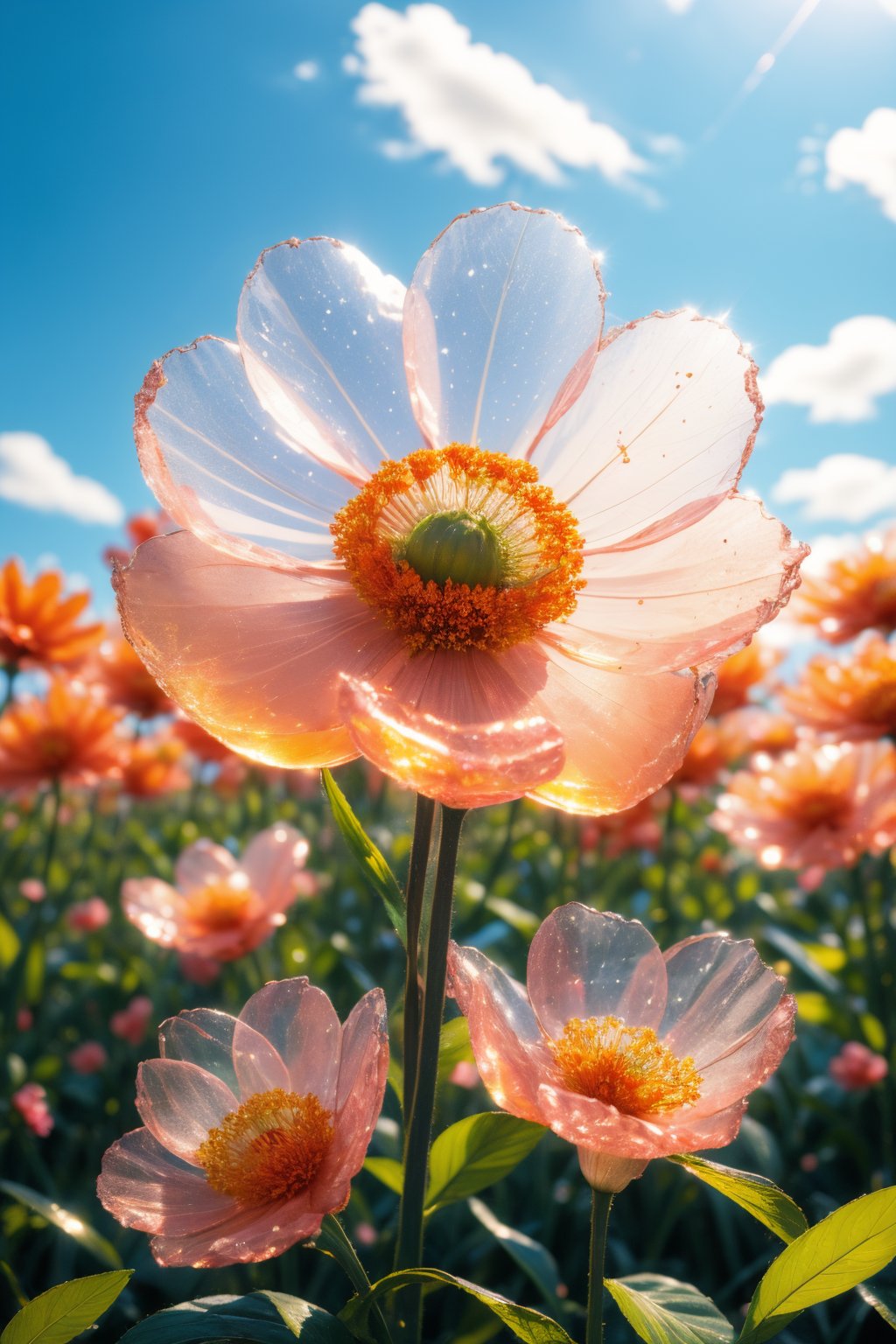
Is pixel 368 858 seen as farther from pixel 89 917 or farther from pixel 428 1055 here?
pixel 89 917

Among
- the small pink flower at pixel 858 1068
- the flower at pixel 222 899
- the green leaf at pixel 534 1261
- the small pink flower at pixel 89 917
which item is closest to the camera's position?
the green leaf at pixel 534 1261

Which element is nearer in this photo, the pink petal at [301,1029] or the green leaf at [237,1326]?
the green leaf at [237,1326]

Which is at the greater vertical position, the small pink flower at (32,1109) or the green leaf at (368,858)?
the green leaf at (368,858)

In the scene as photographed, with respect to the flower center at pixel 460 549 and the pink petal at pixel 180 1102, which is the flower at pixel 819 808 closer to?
the flower center at pixel 460 549

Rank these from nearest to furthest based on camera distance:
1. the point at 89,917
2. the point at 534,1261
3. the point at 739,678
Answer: the point at 534,1261 < the point at 739,678 < the point at 89,917

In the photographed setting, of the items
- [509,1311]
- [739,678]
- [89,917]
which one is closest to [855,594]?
[739,678]

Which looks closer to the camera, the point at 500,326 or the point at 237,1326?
the point at 237,1326

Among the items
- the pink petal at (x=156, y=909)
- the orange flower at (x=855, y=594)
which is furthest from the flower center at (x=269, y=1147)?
the orange flower at (x=855, y=594)
